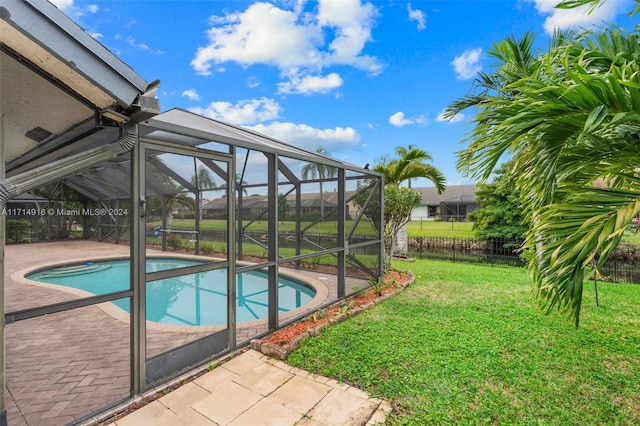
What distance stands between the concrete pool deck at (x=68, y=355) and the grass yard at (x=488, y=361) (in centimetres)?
74

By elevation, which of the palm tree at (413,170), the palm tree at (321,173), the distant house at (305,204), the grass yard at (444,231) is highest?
the palm tree at (413,170)

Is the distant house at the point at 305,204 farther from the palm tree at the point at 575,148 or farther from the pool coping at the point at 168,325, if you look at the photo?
the palm tree at the point at 575,148

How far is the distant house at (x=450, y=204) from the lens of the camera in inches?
1437

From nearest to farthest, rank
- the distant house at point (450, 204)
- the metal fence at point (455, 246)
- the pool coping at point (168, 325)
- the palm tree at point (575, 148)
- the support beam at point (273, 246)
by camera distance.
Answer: the palm tree at point (575, 148), the pool coping at point (168, 325), the support beam at point (273, 246), the metal fence at point (455, 246), the distant house at point (450, 204)

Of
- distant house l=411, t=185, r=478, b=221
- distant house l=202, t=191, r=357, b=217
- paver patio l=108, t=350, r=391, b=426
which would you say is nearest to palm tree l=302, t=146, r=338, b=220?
distant house l=202, t=191, r=357, b=217

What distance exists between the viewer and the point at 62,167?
233 centimetres

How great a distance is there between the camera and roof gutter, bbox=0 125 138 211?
206 cm

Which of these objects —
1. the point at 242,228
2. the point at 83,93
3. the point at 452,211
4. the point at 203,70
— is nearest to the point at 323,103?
the point at 203,70

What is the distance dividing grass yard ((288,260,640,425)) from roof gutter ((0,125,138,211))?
2876 mm

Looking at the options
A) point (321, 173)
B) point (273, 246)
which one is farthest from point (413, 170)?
point (273, 246)

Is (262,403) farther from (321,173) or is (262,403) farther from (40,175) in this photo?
(321,173)

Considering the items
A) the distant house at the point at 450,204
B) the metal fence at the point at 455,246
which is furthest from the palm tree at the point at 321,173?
the distant house at the point at 450,204

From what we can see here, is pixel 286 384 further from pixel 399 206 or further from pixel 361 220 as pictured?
pixel 399 206

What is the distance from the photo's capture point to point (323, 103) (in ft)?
67.3
